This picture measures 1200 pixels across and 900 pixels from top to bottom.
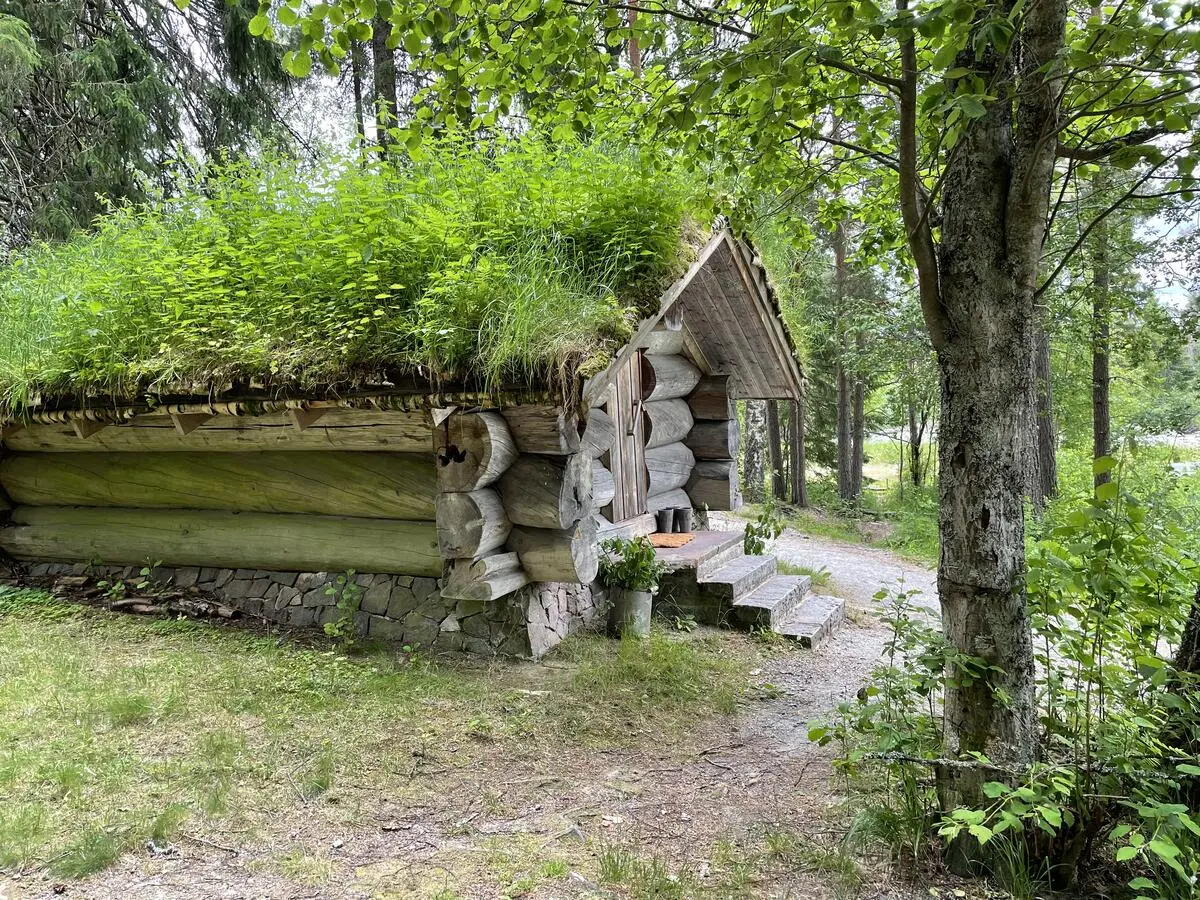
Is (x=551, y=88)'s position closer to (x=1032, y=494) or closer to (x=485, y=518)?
(x=485, y=518)

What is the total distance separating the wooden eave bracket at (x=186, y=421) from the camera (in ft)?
18.7

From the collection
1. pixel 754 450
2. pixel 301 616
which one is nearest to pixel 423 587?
pixel 301 616

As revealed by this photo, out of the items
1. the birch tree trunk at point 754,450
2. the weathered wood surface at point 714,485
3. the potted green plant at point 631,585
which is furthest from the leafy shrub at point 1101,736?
the birch tree trunk at point 754,450

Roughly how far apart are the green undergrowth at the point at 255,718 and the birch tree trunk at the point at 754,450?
8.63 metres

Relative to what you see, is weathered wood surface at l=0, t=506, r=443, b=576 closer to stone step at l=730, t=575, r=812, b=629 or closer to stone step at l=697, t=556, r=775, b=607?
stone step at l=697, t=556, r=775, b=607

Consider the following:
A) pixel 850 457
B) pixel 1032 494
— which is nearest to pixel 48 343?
pixel 1032 494

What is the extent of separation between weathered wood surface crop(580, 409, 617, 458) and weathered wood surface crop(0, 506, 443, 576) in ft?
4.27

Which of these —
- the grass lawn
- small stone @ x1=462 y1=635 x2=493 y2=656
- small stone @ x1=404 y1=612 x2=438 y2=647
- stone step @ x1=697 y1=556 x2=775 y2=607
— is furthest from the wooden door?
small stone @ x1=404 y1=612 x2=438 y2=647

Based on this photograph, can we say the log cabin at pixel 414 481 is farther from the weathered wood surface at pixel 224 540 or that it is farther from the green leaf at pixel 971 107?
the green leaf at pixel 971 107

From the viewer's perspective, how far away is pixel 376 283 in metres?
5.14

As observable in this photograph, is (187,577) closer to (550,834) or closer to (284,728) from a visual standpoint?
(284,728)

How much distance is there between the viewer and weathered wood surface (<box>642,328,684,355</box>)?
21.9 feet

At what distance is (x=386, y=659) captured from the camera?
5.32 meters

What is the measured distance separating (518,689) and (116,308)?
14.4ft
